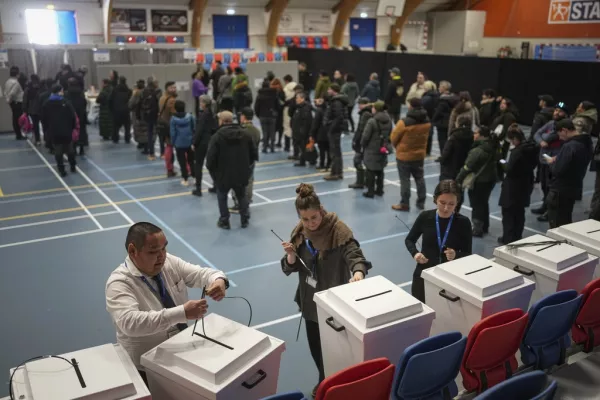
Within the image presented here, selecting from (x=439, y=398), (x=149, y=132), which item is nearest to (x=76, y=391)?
(x=439, y=398)

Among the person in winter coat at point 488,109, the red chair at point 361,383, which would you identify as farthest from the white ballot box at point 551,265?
the person in winter coat at point 488,109

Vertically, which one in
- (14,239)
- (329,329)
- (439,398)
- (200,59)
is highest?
(200,59)

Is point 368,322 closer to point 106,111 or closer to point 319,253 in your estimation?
point 319,253

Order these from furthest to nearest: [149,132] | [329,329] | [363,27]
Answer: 1. [363,27]
2. [149,132]
3. [329,329]

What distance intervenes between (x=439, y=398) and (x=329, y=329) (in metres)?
0.73

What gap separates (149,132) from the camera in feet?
37.9

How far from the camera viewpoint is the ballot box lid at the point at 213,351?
2.47 metres

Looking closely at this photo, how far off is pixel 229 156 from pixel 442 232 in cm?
381

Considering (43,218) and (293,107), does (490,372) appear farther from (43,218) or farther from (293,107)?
(293,107)

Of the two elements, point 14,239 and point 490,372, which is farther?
point 14,239

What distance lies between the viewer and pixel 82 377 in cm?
240

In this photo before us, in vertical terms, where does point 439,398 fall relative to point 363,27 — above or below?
below

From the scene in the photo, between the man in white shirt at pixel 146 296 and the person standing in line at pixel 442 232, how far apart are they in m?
1.78

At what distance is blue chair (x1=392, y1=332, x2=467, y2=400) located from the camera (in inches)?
112
